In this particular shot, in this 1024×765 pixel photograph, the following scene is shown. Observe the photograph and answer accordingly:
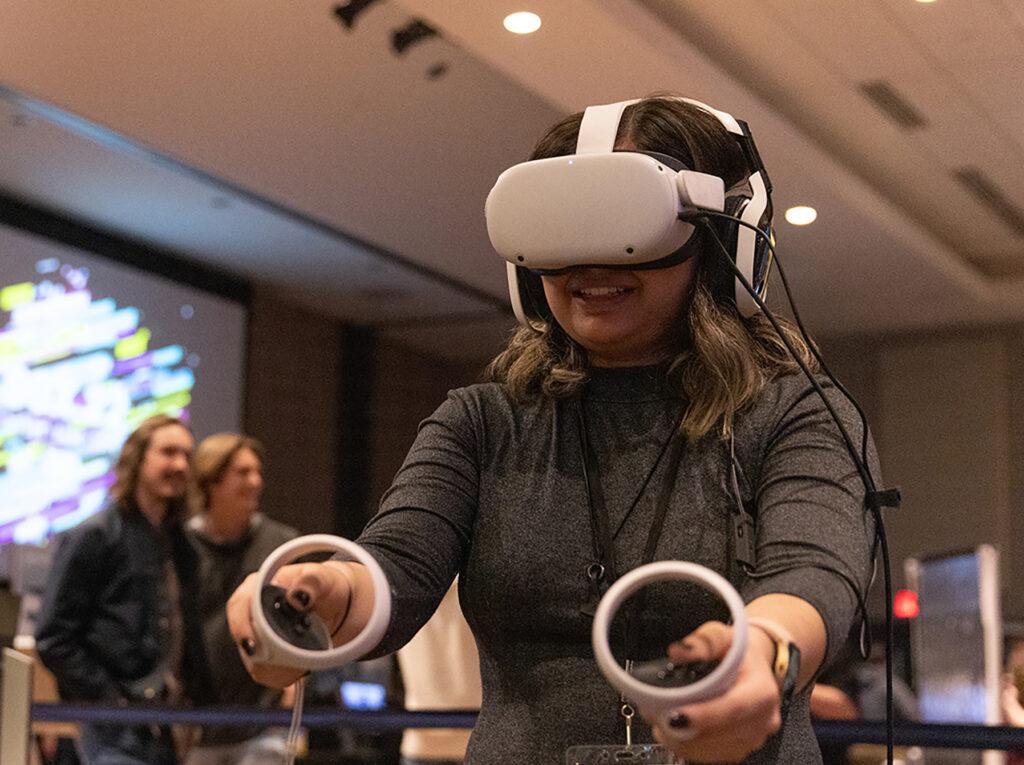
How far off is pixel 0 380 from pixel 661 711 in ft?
18.5

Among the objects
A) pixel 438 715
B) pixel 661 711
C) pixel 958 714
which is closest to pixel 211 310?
pixel 958 714

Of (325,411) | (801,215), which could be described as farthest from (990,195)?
(325,411)

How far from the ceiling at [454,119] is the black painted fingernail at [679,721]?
134 inches

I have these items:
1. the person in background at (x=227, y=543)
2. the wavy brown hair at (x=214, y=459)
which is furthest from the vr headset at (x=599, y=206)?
the wavy brown hair at (x=214, y=459)

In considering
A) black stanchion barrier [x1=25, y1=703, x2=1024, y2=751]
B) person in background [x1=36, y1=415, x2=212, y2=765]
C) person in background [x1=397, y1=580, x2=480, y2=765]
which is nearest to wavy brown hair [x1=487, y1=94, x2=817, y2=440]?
black stanchion barrier [x1=25, y1=703, x2=1024, y2=751]

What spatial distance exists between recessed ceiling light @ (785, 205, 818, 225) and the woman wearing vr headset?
4729 millimetres

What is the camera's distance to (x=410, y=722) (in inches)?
79.3

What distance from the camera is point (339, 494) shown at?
25.7 feet

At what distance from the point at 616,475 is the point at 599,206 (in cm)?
20

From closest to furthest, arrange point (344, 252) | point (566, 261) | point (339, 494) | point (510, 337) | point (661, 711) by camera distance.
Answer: point (661, 711)
point (566, 261)
point (510, 337)
point (344, 252)
point (339, 494)

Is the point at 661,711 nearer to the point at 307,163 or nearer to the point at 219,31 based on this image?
the point at 219,31

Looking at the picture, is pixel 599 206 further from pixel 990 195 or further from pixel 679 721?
pixel 990 195

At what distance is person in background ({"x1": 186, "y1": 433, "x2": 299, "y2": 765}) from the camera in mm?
3406

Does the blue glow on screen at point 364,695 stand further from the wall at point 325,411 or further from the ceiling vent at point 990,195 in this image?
the ceiling vent at point 990,195
